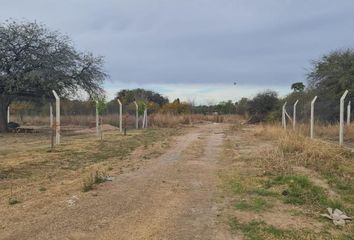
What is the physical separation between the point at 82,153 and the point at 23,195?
8.10 m

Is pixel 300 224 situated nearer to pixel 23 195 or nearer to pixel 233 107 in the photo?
pixel 23 195

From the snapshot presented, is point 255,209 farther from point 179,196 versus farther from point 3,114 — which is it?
point 3,114

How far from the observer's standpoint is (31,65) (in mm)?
29312

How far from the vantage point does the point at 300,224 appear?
23.4ft

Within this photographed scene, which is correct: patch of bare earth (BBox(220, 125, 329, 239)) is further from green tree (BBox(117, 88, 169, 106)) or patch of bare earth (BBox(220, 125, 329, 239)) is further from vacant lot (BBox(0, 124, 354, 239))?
green tree (BBox(117, 88, 169, 106))

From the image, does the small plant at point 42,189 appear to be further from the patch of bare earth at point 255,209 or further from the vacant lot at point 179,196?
the patch of bare earth at point 255,209

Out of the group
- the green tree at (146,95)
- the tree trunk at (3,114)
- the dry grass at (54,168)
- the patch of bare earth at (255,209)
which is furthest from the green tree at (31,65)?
the green tree at (146,95)

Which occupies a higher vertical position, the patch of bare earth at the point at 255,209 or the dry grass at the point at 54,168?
the dry grass at the point at 54,168

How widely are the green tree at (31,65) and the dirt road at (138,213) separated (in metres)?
19.0

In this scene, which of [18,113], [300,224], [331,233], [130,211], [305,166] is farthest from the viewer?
[18,113]

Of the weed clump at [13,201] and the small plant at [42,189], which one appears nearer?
the weed clump at [13,201]

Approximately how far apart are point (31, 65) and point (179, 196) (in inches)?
881

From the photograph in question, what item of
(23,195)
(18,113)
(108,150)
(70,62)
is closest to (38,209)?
(23,195)

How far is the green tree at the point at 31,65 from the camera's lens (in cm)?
2875
